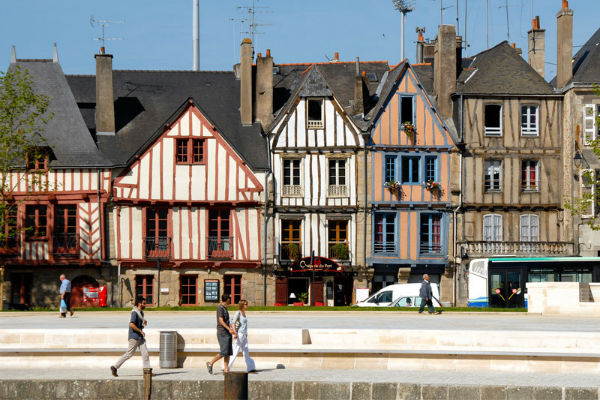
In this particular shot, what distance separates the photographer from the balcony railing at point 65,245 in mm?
43594

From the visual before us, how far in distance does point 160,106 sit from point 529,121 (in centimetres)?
1495

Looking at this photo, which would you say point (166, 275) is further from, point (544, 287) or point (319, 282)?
point (544, 287)

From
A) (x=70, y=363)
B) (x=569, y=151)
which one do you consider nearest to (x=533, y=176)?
(x=569, y=151)

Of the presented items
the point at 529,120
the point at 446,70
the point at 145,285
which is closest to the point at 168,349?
the point at 145,285

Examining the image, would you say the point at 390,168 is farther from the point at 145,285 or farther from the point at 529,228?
the point at 145,285

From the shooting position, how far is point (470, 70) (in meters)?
48.0

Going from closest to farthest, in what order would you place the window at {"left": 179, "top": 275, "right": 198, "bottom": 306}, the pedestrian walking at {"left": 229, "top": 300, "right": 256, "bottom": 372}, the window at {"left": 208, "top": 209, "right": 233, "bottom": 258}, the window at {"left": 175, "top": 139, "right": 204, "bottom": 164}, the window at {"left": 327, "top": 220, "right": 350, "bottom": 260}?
the pedestrian walking at {"left": 229, "top": 300, "right": 256, "bottom": 372}
the window at {"left": 179, "top": 275, "right": 198, "bottom": 306}
the window at {"left": 208, "top": 209, "right": 233, "bottom": 258}
the window at {"left": 175, "top": 139, "right": 204, "bottom": 164}
the window at {"left": 327, "top": 220, "right": 350, "bottom": 260}

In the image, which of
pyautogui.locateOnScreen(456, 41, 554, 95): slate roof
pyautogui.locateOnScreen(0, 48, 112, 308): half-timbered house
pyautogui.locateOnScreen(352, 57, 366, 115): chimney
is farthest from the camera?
pyautogui.locateOnScreen(456, 41, 554, 95): slate roof

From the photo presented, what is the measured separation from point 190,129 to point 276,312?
37.8ft

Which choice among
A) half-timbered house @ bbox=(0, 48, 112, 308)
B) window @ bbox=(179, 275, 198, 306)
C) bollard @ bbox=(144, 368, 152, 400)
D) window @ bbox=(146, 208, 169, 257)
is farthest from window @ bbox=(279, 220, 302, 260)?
bollard @ bbox=(144, 368, 152, 400)

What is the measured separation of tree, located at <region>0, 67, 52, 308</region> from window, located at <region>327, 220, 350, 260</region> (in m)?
11.4

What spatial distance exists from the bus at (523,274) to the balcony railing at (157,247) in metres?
12.0

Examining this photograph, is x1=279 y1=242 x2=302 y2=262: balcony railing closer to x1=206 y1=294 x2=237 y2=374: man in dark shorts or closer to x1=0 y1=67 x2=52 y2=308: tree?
x1=0 y1=67 x2=52 y2=308: tree

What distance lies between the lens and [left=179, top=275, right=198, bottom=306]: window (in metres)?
44.3
